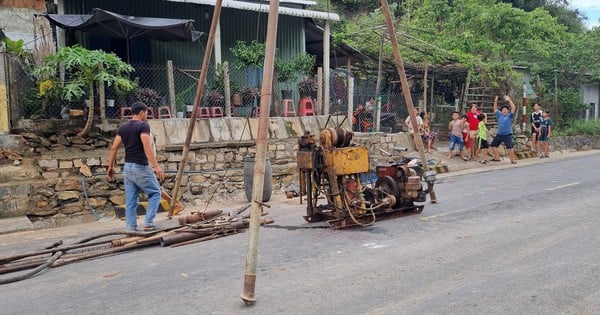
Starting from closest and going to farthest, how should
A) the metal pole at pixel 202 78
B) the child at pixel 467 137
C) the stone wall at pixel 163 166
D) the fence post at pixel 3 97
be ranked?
the metal pole at pixel 202 78 → the stone wall at pixel 163 166 → the fence post at pixel 3 97 → the child at pixel 467 137

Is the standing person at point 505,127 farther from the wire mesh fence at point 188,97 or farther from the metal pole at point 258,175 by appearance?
the metal pole at point 258,175

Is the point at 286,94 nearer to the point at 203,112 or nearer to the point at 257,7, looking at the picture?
the point at 257,7

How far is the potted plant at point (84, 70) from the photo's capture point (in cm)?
1006

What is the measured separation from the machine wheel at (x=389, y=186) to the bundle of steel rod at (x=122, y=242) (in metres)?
1.86

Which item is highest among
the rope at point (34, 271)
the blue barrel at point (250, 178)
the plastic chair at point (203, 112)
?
the plastic chair at point (203, 112)

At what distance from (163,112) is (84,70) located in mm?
2398

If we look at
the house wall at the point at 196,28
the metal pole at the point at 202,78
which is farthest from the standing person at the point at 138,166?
the house wall at the point at 196,28

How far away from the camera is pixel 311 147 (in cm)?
779

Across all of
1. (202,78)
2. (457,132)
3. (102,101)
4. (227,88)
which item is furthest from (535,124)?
(102,101)

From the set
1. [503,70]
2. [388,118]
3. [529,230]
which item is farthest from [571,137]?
[529,230]

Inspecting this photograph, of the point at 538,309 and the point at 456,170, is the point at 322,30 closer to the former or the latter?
the point at 456,170

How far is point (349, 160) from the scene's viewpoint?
760cm

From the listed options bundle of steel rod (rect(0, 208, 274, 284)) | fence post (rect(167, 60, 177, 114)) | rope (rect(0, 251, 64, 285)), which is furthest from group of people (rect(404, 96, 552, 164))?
rope (rect(0, 251, 64, 285))

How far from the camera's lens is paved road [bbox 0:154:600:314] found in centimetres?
457
